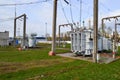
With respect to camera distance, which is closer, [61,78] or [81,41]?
[61,78]

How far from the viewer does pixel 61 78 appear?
11.6 meters

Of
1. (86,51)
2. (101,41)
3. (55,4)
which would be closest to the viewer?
(86,51)

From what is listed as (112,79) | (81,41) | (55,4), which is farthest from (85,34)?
(112,79)

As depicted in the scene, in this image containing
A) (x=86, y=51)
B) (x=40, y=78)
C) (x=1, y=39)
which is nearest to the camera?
(x=40, y=78)

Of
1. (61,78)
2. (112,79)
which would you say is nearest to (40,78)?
(61,78)

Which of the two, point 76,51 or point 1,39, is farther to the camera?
point 1,39

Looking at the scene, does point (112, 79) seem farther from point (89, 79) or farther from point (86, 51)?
point (86, 51)

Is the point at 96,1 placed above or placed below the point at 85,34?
above

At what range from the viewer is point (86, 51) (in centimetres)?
2570

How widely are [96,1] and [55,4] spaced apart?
8461 millimetres

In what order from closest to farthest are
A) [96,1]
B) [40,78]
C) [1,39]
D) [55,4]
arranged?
[40,78], [96,1], [55,4], [1,39]

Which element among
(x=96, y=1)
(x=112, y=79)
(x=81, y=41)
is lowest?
(x=112, y=79)

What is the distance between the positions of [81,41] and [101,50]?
9623mm

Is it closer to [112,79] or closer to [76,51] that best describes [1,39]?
Answer: [76,51]
